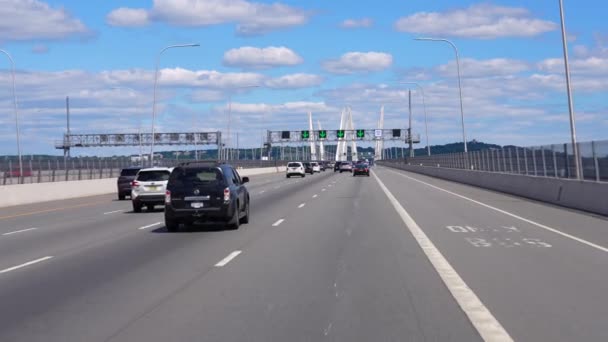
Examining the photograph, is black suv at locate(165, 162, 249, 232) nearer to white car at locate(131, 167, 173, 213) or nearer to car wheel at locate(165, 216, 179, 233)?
car wheel at locate(165, 216, 179, 233)

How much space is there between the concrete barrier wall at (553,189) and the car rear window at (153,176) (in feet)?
46.3

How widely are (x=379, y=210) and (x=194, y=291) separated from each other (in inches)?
701

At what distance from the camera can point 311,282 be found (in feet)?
38.9

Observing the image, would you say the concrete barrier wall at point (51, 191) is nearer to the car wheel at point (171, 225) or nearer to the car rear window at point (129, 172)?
the car rear window at point (129, 172)

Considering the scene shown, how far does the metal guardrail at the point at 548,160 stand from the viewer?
2789 cm

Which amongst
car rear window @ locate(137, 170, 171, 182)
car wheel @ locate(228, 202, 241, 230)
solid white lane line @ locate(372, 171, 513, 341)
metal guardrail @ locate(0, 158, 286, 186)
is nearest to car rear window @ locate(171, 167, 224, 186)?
car wheel @ locate(228, 202, 241, 230)

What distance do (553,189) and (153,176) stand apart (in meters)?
14.7

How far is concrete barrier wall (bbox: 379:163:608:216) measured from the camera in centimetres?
2631

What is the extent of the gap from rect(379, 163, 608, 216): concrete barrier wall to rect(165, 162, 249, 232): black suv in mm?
11326

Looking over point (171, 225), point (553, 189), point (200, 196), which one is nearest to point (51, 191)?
point (171, 225)

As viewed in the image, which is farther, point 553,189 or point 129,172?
point 129,172

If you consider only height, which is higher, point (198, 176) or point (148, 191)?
point (198, 176)

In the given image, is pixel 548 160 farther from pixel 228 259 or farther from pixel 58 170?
pixel 58 170

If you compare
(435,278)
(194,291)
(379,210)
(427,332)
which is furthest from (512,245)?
(379,210)
